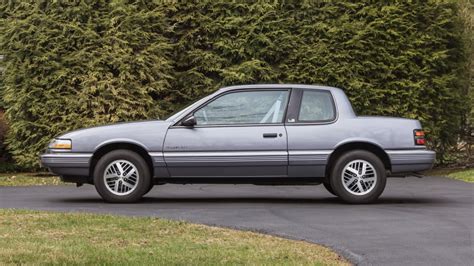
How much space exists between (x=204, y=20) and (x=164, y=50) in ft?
3.37

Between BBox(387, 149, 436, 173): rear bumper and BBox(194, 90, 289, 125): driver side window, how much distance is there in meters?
1.62

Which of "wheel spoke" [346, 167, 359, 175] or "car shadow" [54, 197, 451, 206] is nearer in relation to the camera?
"wheel spoke" [346, 167, 359, 175]

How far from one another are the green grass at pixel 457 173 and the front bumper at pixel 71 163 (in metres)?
7.41

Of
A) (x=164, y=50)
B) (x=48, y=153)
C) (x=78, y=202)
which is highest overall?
(x=164, y=50)

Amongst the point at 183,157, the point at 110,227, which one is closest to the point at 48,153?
the point at 183,157

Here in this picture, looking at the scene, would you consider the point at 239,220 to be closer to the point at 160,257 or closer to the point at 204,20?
the point at 160,257

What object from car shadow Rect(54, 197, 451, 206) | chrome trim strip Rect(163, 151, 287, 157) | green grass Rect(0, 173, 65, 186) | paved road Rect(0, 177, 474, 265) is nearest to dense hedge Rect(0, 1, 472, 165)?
green grass Rect(0, 173, 65, 186)

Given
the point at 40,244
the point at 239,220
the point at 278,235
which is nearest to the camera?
the point at 40,244

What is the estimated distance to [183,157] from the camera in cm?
1009

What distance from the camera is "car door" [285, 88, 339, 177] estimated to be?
33.1 ft

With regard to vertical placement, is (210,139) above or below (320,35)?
below

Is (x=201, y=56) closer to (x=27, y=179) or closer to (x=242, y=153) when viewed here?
(x=27, y=179)

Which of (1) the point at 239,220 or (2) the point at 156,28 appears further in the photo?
(2) the point at 156,28

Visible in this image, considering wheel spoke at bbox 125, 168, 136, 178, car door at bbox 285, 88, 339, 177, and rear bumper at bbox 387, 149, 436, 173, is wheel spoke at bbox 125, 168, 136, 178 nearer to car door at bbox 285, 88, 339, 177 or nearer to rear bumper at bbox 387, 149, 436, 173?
car door at bbox 285, 88, 339, 177
